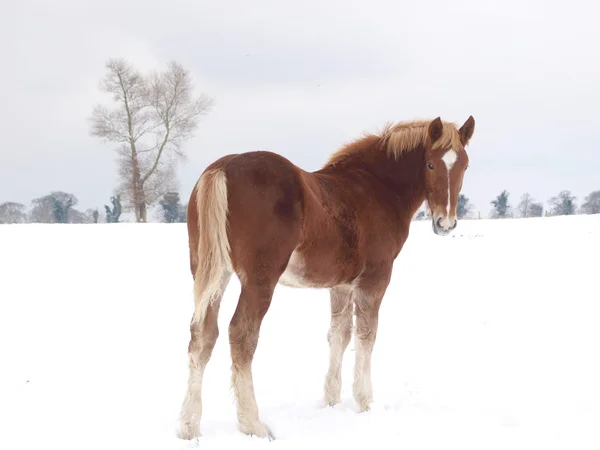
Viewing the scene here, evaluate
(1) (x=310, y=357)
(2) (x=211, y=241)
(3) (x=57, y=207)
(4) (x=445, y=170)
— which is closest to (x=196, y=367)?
(2) (x=211, y=241)

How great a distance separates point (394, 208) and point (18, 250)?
35.5ft

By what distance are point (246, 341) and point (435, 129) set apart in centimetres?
272

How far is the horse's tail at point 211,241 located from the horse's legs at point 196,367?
162 mm

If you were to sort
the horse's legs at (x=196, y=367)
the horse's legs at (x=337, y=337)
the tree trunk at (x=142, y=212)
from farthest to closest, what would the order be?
the tree trunk at (x=142, y=212), the horse's legs at (x=337, y=337), the horse's legs at (x=196, y=367)

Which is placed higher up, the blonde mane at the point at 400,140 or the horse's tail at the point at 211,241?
the blonde mane at the point at 400,140

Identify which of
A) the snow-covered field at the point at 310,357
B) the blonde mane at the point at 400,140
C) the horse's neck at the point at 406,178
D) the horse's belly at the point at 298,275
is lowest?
the snow-covered field at the point at 310,357

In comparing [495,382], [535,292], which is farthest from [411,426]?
[535,292]

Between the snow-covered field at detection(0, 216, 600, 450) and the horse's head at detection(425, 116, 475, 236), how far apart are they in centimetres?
179

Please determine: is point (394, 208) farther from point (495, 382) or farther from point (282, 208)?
point (495, 382)

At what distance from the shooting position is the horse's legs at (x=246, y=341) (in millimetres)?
3814

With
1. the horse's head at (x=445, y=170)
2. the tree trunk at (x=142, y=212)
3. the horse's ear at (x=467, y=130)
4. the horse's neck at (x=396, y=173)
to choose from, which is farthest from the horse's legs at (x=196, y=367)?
the tree trunk at (x=142, y=212)

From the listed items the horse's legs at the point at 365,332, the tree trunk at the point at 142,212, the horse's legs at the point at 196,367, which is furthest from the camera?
the tree trunk at the point at 142,212

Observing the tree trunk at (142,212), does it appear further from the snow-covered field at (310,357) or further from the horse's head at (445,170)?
the horse's head at (445,170)

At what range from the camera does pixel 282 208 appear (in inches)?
152
